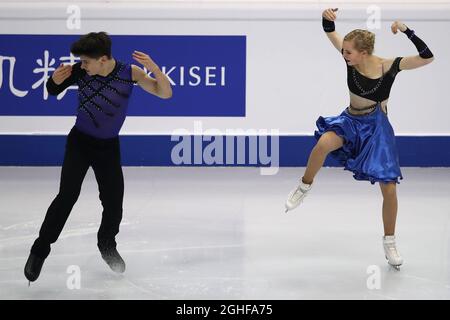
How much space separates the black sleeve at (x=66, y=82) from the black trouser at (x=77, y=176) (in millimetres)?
227

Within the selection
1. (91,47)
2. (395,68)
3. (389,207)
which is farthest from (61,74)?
(389,207)

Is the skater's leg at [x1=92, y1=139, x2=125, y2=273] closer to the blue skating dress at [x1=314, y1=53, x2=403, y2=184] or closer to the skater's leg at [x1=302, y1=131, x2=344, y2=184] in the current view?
the skater's leg at [x1=302, y1=131, x2=344, y2=184]

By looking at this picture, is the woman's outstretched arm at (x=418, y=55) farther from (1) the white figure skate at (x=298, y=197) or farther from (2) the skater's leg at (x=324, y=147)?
(1) the white figure skate at (x=298, y=197)

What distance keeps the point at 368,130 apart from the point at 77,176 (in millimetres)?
1641

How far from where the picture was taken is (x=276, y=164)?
952 centimetres

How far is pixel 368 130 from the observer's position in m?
4.97

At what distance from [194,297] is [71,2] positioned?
5826 millimetres

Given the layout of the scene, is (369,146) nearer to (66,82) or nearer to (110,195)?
(110,195)

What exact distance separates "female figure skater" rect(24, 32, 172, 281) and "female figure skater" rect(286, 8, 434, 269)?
1063mm
